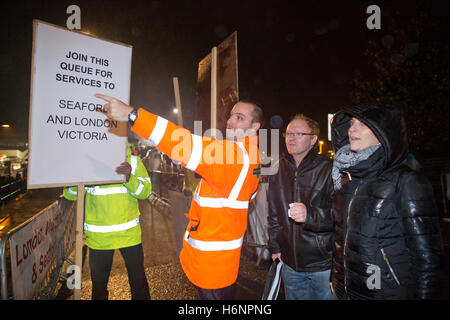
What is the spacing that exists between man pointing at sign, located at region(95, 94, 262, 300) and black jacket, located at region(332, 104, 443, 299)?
0.78 meters

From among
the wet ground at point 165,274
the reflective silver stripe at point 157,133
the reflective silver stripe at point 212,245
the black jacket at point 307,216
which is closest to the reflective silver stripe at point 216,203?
the reflective silver stripe at point 212,245

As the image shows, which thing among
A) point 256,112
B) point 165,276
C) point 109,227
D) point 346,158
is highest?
point 256,112

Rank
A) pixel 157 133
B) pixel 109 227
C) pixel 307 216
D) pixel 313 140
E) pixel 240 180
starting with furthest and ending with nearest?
pixel 313 140, pixel 109 227, pixel 307 216, pixel 240 180, pixel 157 133

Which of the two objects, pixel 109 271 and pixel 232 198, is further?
pixel 109 271

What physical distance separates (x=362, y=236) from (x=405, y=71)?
10.4 metres

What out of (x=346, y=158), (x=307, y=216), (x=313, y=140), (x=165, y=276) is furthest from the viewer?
(x=165, y=276)

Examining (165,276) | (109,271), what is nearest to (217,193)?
(109,271)

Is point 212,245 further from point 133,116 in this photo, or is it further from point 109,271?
point 109,271

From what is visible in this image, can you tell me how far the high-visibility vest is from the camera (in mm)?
2656

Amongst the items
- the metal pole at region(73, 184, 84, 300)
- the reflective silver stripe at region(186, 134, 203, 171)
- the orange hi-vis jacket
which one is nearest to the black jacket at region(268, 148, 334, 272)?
the orange hi-vis jacket

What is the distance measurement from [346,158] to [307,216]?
642 millimetres

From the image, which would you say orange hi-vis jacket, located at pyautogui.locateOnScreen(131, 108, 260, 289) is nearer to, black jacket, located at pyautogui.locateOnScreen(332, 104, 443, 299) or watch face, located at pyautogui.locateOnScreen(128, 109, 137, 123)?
watch face, located at pyautogui.locateOnScreen(128, 109, 137, 123)

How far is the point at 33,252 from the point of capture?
8.09 feet

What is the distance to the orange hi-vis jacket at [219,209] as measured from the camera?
1.62 meters
